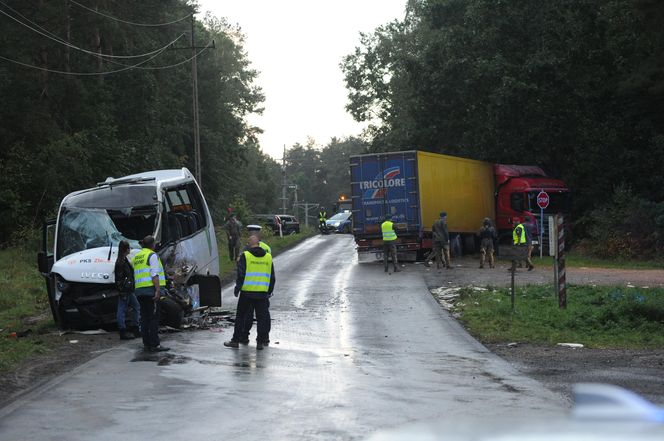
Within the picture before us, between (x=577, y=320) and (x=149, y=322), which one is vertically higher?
(x=149, y=322)

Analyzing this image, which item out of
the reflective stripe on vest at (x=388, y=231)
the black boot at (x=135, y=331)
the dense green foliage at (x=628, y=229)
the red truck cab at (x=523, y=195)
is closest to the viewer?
the black boot at (x=135, y=331)

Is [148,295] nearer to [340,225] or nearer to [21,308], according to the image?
[21,308]

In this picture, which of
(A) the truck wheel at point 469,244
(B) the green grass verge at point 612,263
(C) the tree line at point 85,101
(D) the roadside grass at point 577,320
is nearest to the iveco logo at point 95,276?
(D) the roadside grass at point 577,320

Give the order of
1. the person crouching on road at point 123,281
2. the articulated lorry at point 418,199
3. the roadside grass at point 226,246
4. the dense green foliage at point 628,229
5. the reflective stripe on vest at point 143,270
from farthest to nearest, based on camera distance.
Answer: the dense green foliage at point 628,229
the articulated lorry at point 418,199
the roadside grass at point 226,246
the person crouching on road at point 123,281
the reflective stripe on vest at point 143,270

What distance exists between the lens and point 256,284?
1492 centimetres

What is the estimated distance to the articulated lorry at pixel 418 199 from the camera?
116ft

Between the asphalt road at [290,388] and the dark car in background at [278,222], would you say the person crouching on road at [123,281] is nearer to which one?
the asphalt road at [290,388]

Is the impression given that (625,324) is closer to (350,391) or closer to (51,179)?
(350,391)

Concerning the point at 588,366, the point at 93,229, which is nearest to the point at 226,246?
the point at 93,229

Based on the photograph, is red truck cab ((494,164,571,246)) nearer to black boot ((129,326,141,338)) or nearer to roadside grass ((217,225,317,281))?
roadside grass ((217,225,317,281))

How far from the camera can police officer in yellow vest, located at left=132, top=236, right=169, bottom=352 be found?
14906mm

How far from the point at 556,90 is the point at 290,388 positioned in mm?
35165

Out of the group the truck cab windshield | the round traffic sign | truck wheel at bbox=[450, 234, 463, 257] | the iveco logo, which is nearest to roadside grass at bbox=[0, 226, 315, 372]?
the iveco logo

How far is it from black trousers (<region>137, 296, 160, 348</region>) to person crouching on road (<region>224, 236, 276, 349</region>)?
120 cm
